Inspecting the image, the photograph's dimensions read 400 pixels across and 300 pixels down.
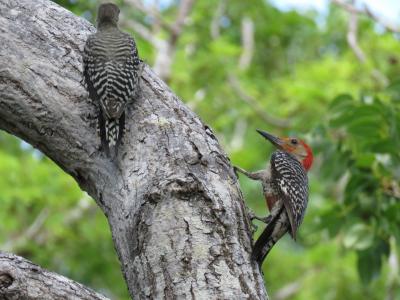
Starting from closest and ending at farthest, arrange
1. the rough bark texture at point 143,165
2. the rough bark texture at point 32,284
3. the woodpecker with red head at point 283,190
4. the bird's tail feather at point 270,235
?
the rough bark texture at point 32,284, the rough bark texture at point 143,165, the bird's tail feather at point 270,235, the woodpecker with red head at point 283,190

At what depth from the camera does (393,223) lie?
6250mm

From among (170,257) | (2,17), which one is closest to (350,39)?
(2,17)

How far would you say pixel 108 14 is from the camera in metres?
6.03

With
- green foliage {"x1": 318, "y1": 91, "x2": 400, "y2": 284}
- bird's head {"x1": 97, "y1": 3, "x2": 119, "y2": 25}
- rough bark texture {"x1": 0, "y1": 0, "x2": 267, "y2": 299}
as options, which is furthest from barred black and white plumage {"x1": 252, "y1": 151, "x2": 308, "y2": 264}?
bird's head {"x1": 97, "y1": 3, "x2": 119, "y2": 25}

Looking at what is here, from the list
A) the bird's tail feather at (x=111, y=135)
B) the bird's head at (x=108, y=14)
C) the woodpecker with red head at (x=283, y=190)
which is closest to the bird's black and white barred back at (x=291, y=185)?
the woodpecker with red head at (x=283, y=190)

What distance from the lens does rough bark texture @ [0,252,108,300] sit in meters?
3.77

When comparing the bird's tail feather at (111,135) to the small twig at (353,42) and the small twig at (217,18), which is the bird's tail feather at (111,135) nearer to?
the small twig at (353,42)

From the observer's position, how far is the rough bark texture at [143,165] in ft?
12.8

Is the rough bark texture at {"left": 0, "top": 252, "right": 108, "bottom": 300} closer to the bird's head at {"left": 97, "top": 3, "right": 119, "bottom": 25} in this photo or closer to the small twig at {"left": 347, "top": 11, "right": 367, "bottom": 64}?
the bird's head at {"left": 97, "top": 3, "right": 119, "bottom": 25}

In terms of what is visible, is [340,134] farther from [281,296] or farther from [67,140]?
[281,296]

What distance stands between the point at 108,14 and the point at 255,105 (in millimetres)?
9345

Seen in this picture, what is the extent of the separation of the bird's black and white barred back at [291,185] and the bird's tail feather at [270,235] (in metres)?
0.05

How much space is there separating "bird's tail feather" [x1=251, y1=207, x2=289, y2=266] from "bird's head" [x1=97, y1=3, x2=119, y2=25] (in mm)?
1943

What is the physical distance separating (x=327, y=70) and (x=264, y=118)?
1.40m
